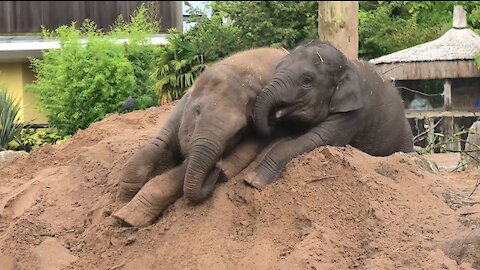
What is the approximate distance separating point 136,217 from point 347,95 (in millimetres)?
2050

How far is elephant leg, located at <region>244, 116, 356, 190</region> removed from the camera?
685cm

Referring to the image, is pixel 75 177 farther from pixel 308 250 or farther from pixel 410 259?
pixel 410 259

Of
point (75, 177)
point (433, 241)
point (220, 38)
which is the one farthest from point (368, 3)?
point (433, 241)

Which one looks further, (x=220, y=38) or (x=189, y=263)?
(x=220, y=38)

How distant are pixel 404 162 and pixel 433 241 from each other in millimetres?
1176

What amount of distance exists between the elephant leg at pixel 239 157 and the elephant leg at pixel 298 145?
17 centimetres

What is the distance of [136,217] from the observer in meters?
7.02

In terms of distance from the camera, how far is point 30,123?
59.1 ft

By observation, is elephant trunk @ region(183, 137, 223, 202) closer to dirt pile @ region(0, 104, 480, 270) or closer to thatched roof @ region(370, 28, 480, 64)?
dirt pile @ region(0, 104, 480, 270)

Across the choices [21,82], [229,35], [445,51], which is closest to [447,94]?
[445,51]

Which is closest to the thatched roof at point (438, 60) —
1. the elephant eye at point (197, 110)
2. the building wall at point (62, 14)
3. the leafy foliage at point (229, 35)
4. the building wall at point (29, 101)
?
the leafy foliage at point (229, 35)

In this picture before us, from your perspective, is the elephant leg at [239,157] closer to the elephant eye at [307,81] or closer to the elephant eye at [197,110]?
A: the elephant eye at [197,110]

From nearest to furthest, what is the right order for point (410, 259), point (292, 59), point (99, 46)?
point (410, 259)
point (292, 59)
point (99, 46)

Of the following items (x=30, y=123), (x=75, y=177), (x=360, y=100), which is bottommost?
(x=30, y=123)
